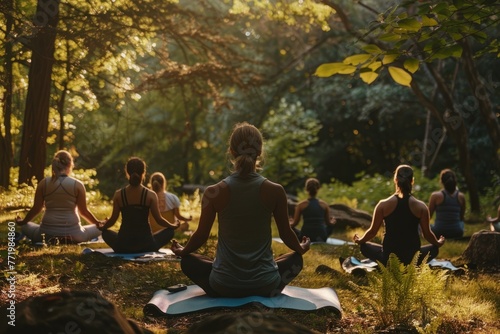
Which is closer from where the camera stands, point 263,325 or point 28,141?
point 263,325

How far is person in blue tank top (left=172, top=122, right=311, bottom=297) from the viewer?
5988 mm

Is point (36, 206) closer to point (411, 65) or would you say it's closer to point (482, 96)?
point (411, 65)

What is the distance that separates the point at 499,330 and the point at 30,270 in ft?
16.2

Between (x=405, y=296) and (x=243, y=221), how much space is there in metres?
1.60

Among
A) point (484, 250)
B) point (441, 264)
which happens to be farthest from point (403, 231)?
point (484, 250)

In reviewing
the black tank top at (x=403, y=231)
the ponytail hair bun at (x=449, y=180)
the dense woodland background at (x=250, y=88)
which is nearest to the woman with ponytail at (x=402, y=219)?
the black tank top at (x=403, y=231)

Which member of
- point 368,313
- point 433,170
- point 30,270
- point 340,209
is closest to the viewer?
point 368,313

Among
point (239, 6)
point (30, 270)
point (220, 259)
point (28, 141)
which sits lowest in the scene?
point (30, 270)

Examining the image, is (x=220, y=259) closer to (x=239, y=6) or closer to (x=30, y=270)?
(x=30, y=270)

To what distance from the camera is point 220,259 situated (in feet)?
20.2

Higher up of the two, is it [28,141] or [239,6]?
[239,6]

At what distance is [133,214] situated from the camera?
9.20m

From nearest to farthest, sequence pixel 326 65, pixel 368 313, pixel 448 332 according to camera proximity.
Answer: pixel 326 65, pixel 448 332, pixel 368 313

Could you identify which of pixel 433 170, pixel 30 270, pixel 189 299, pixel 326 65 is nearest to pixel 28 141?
pixel 30 270
